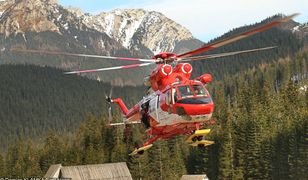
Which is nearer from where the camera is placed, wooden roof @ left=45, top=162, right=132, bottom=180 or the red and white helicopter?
the red and white helicopter

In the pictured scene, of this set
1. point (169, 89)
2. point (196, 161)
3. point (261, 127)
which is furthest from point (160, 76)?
point (196, 161)

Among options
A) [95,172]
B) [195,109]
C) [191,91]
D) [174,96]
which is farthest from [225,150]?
[195,109]

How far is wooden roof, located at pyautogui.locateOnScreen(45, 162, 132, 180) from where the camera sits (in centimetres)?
8538

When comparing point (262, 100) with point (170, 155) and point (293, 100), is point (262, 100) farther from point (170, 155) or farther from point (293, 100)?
point (170, 155)

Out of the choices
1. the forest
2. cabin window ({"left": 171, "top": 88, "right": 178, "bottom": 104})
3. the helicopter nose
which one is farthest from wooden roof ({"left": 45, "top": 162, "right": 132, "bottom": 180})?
the helicopter nose

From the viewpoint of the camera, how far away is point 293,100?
11262cm

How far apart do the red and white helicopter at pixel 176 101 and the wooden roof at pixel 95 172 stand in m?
52.8

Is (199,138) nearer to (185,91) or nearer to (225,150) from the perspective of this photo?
(185,91)

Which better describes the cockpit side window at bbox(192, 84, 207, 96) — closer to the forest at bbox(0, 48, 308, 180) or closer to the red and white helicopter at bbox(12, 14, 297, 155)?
the red and white helicopter at bbox(12, 14, 297, 155)

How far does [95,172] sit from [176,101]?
196 ft

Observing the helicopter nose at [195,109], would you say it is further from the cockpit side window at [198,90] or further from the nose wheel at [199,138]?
the nose wheel at [199,138]

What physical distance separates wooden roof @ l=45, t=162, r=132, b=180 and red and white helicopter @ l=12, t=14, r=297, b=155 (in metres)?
52.8

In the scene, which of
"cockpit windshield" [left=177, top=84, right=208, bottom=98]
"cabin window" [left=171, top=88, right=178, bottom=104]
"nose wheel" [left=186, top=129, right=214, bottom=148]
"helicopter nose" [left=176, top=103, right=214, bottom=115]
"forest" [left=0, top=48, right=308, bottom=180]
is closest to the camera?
"helicopter nose" [left=176, top=103, right=214, bottom=115]

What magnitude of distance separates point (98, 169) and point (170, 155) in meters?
23.1
